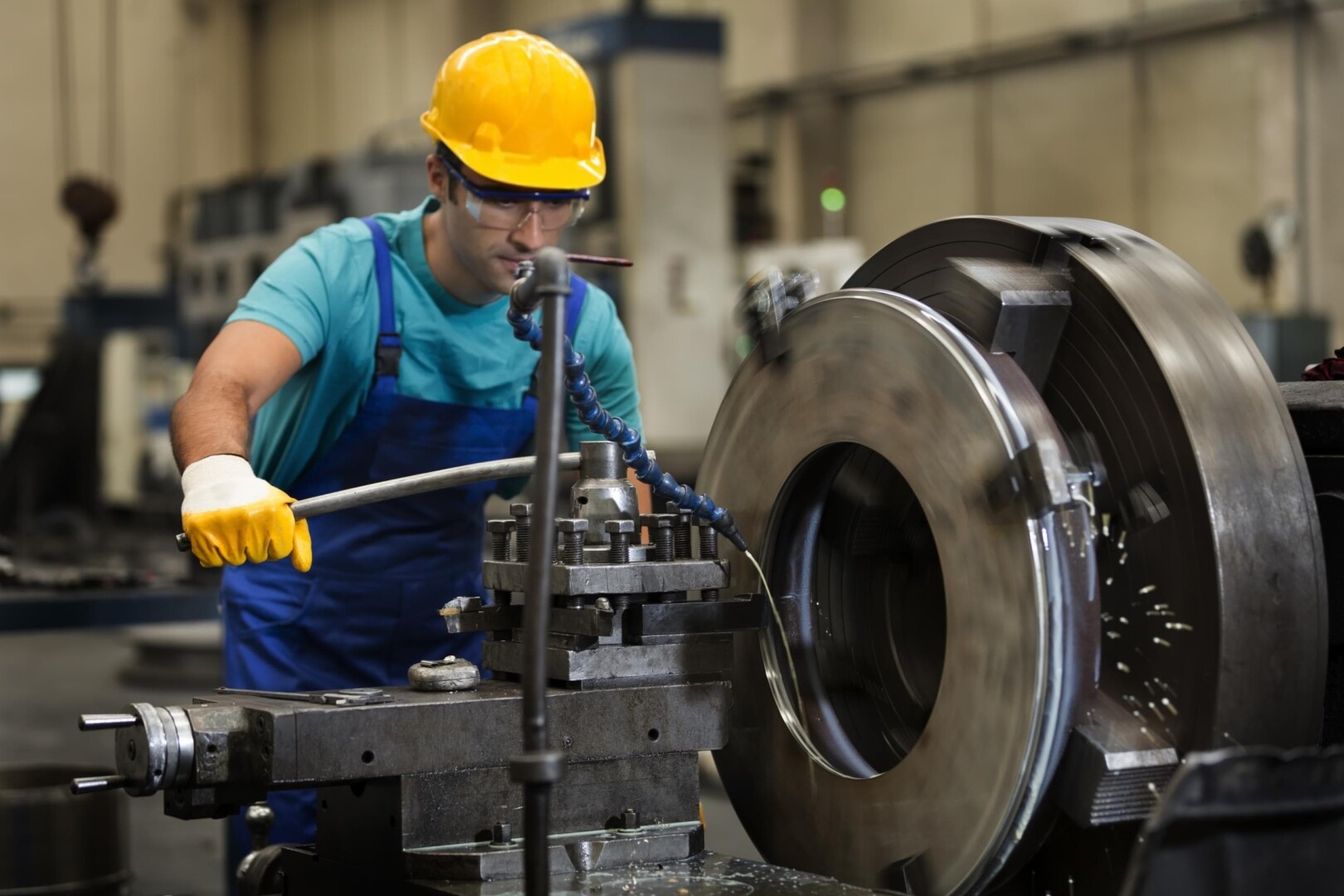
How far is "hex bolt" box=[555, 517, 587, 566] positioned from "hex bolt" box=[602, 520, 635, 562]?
0.02m

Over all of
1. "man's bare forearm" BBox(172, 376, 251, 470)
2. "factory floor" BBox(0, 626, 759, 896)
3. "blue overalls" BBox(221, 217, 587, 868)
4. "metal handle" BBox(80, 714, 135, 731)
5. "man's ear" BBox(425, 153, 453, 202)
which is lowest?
"factory floor" BBox(0, 626, 759, 896)

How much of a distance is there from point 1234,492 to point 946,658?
0.22 meters

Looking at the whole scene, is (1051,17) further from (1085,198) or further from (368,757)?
(368,757)

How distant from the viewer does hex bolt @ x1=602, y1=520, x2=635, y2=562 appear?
1.11 meters

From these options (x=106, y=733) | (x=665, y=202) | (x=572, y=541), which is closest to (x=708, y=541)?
(x=572, y=541)

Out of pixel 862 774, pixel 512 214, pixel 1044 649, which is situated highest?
pixel 512 214

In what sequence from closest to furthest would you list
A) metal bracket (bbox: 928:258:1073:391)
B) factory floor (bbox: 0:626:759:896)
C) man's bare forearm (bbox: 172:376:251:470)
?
metal bracket (bbox: 928:258:1073:391) < man's bare forearm (bbox: 172:376:251:470) < factory floor (bbox: 0:626:759:896)

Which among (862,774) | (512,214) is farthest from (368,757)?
(512,214)

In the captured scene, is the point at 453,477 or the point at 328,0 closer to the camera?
the point at 453,477

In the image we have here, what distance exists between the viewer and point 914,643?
1.27m

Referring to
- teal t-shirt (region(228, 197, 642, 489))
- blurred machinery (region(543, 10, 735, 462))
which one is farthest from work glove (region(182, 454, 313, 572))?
blurred machinery (region(543, 10, 735, 462))

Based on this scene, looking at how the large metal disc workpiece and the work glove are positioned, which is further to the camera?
the work glove

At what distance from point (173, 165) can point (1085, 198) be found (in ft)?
25.3

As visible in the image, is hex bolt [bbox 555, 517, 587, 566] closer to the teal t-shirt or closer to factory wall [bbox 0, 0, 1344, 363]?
the teal t-shirt
